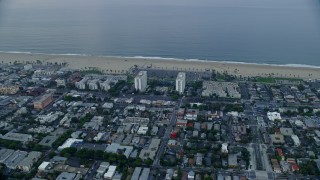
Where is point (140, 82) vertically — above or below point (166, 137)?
above

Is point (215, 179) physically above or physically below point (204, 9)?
below

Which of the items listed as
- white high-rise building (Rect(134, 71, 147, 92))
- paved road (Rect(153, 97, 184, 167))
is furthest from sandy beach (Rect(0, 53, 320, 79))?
paved road (Rect(153, 97, 184, 167))

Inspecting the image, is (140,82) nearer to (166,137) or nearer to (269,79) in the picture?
(166,137)

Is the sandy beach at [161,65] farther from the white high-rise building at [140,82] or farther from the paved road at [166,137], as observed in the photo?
the paved road at [166,137]

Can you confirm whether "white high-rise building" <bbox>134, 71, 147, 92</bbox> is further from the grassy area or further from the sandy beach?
the grassy area

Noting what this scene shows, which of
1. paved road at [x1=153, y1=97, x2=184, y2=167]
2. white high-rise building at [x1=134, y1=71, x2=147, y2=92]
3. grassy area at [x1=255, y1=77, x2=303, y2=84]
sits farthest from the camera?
grassy area at [x1=255, y1=77, x2=303, y2=84]

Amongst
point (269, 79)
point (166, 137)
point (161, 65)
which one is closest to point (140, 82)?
point (166, 137)

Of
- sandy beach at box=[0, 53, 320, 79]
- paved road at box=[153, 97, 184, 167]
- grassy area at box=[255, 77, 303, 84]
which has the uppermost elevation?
sandy beach at box=[0, 53, 320, 79]

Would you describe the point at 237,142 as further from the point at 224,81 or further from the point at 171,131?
the point at 224,81

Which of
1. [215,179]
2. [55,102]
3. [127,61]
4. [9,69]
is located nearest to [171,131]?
→ [215,179]
